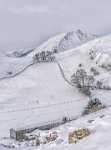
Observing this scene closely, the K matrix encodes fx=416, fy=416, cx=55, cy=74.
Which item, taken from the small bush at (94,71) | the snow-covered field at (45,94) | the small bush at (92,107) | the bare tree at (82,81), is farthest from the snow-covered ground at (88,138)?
the small bush at (94,71)

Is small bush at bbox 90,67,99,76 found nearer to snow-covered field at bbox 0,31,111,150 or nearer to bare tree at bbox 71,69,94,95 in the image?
snow-covered field at bbox 0,31,111,150

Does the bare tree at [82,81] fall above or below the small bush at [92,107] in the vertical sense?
below

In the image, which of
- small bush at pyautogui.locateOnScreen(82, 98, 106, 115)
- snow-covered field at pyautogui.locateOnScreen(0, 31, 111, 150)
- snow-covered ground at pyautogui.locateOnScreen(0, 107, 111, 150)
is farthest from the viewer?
snow-covered field at pyautogui.locateOnScreen(0, 31, 111, 150)

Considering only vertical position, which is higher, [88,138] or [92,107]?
[88,138]

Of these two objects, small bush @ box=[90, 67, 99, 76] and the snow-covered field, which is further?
small bush @ box=[90, 67, 99, 76]

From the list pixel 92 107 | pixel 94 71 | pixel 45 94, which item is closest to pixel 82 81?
pixel 45 94

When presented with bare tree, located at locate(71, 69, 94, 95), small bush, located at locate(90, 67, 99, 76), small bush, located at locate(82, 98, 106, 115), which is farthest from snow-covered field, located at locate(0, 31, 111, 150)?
small bush, located at locate(82, 98, 106, 115)

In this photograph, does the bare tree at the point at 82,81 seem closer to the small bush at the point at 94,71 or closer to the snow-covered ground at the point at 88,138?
the small bush at the point at 94,71

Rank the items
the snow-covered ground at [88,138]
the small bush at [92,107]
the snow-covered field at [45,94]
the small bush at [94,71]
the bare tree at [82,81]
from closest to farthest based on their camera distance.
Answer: the snow-covered ground at [88,138] → the small bush at [92,107] → the snow-covered field at [45,94] → the bare tree at [82,81] → the small bush at [94,71]

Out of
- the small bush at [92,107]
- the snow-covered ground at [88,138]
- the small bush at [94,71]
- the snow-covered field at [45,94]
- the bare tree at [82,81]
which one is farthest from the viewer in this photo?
the small bush at [94,71]

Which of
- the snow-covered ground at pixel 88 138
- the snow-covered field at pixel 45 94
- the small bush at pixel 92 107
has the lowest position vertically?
the snow-covered field at pixel 45 94

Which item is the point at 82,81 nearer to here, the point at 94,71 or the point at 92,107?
the point at 94,71

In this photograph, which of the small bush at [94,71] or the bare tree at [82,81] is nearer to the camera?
the bare tree at [82,81]

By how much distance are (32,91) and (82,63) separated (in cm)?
4676
